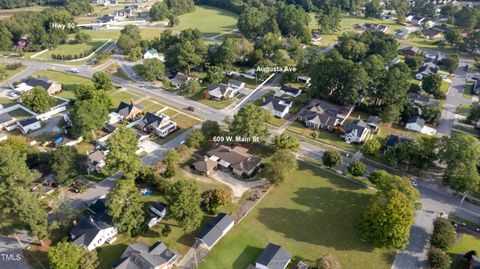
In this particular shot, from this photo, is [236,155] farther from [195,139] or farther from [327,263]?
[327,263]

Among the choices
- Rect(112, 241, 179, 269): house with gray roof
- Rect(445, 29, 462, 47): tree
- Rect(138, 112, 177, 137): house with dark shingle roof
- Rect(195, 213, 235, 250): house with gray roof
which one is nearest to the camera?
Rect(112, 241, 179, 269): house with gray roof

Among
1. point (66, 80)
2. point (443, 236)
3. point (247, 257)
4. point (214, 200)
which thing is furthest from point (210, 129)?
point (66, 80)

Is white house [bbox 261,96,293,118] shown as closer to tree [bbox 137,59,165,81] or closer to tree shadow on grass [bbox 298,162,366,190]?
tree shadow on grass [bbox 298,162,366,190]

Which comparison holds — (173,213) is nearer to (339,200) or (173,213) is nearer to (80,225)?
(80,225)

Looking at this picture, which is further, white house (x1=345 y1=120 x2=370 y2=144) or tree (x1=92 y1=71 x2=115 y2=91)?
tree (x1=92 y1=71 x2=115 y2=91)

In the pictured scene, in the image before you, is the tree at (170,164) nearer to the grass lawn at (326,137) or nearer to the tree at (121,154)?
the tree at (121,154)

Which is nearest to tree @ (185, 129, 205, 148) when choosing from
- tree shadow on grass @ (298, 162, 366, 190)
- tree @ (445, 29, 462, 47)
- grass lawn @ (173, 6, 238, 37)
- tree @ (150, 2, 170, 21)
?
tree shadow on grass @ (298, 162, 366, 190)

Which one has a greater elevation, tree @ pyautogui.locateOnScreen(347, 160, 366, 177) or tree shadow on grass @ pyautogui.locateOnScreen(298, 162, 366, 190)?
tree @ pyautogui.locateOnScreen(347, 160, 366, 177)

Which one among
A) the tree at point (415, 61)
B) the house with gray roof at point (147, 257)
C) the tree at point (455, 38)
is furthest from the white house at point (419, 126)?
the tree at point (455, 38)
